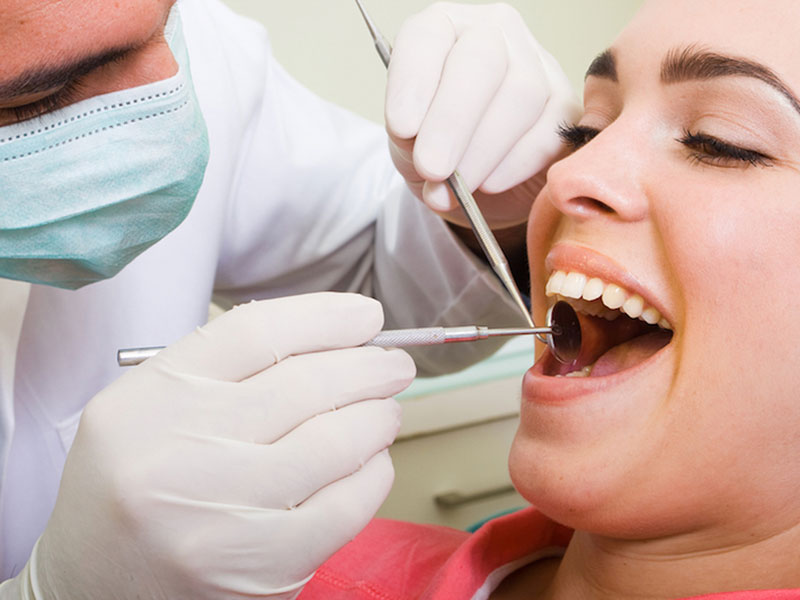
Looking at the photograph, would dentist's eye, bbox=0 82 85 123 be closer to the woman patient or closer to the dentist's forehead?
the dentist's forehead

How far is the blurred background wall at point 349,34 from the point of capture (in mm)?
2035

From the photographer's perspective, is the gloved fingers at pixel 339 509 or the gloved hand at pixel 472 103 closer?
the gloved fingers at pixel 339 509

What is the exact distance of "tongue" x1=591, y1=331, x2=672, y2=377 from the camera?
1.16 metres

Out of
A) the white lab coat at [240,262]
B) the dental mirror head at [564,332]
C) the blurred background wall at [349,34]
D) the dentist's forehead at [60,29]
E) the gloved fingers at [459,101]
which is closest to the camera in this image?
the dentist's forehead at [60,29]

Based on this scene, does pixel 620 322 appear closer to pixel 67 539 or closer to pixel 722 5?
pixel 722 5

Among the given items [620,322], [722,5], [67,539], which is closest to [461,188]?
[620,322]

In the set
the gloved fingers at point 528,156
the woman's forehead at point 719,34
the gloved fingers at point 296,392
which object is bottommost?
the gloved fingers at point 296,392

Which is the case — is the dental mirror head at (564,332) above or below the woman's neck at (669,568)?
above

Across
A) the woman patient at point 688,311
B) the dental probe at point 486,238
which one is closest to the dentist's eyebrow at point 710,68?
the woman patient at point 688,311

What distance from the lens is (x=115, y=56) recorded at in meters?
0.99

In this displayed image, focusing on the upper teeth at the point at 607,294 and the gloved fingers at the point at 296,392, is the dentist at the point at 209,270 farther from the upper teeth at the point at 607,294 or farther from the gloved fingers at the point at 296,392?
the upper teeth at the point at 607,294

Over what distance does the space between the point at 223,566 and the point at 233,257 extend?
868mm

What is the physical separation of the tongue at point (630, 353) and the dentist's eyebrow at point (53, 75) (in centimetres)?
74

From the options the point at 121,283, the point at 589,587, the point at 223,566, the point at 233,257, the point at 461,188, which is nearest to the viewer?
the point at 223,566
